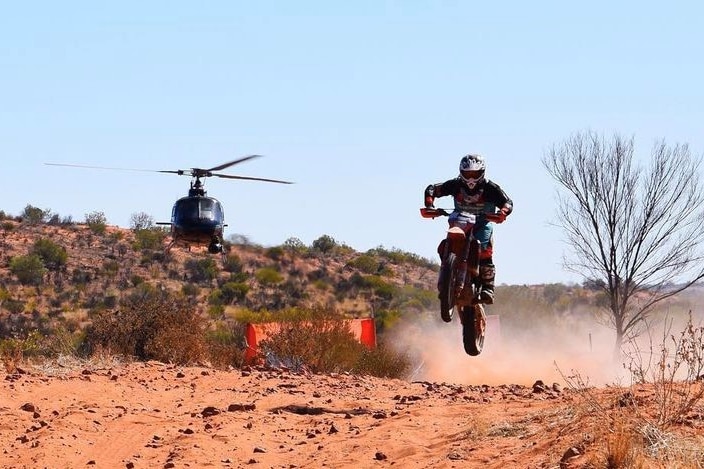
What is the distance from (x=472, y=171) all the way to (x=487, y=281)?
1.41 metres

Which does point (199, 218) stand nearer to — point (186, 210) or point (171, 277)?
point (186, 210)

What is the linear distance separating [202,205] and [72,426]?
33.1ft

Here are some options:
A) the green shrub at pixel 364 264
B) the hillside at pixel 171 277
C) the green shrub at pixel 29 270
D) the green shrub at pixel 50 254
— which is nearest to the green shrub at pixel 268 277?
the hillside at pixel 171 277

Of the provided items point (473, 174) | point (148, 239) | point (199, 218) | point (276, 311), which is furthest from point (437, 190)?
point (148, 239)

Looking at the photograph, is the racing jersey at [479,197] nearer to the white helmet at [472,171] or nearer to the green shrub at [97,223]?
the white helmet at [472,171]

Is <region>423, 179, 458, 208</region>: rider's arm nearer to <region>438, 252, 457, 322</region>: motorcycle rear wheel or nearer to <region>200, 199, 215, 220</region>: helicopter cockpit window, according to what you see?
<region>438, 252, 457, 322</region>: motorcycle rear wheel

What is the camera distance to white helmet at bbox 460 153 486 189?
47.2 feet

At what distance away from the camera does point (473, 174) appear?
47.3 feet

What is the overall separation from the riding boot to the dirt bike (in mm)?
72

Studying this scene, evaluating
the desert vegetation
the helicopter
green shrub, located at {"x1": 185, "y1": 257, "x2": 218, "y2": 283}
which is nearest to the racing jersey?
the desert vegetation

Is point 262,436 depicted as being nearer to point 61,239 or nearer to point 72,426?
point 72,426

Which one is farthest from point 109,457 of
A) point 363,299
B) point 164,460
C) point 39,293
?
point 363,299

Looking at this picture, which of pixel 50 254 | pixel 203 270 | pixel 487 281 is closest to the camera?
pixel 487 281

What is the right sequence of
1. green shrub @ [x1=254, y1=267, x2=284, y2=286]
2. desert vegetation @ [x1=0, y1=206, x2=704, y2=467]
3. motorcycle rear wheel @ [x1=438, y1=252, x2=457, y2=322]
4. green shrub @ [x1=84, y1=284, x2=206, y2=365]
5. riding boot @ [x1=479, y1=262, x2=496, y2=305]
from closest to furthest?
desert vegetation @ [x1=0, y1=206, x2=704, y2=467], motorcycle rear wheel @ [x1=438, y1=252, x2=457, y2=322], riding boot @ [x1=479, y1=262, x2=496, y2=305], green shrub @ [x1=84, y1=284, x2=206, y2=365], green shrub @ [x1=254, y1=267, x2=284, y2=286]
